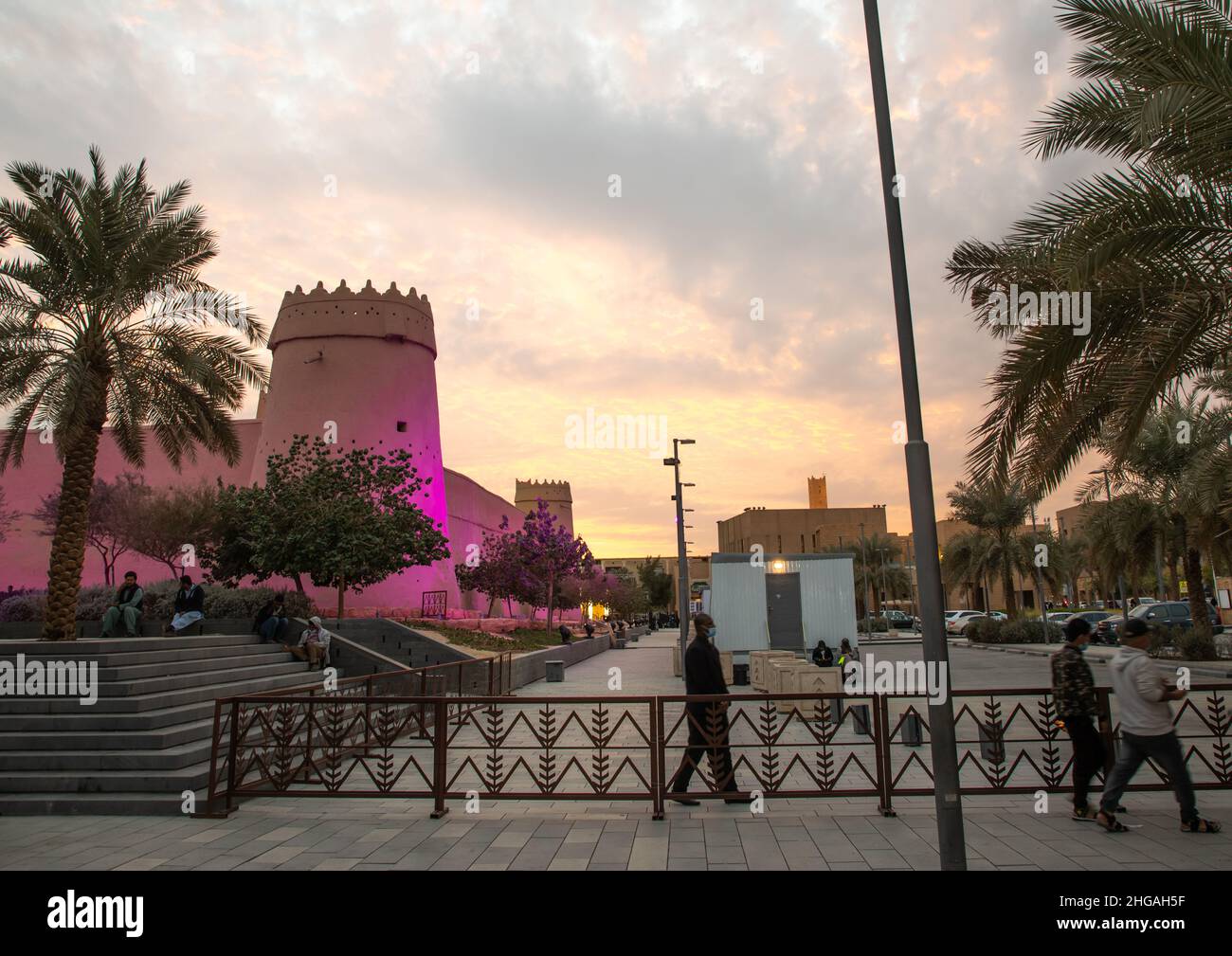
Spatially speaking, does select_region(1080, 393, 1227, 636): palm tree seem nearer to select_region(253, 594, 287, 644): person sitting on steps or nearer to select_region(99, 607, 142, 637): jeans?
select_region(253, 594, 287, 644): person sitting on steps

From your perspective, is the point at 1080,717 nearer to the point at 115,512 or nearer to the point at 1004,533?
the point at 115,512

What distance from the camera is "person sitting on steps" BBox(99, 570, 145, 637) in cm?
1379

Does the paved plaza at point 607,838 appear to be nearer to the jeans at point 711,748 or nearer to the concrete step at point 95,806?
the concrete step at point 95,806

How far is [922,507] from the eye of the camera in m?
5.42

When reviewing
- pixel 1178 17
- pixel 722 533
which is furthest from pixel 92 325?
pixel 722 533

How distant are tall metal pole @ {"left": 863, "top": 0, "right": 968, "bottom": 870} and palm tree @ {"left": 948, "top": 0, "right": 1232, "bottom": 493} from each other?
1.86 m

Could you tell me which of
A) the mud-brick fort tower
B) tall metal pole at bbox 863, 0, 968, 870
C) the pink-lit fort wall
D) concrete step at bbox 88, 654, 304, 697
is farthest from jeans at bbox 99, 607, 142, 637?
the mud-brick fort tower

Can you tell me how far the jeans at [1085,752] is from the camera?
21.2 ft

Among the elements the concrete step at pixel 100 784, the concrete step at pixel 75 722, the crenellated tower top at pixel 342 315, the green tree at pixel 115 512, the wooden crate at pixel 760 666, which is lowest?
the wooden crate at pixel 760 666

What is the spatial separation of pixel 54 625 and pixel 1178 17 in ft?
51.2

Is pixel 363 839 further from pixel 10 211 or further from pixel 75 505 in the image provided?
pixel 10 211

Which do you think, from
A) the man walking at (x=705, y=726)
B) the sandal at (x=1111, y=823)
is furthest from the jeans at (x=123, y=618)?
the sandal at (x=1111, y=823)

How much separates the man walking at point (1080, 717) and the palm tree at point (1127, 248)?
7.25 feet

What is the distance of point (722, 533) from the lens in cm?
11288
